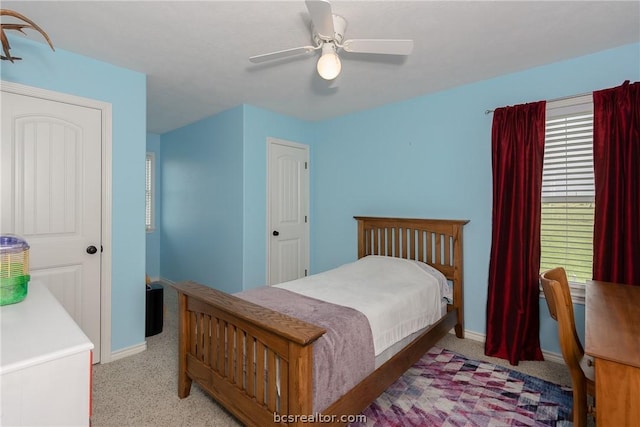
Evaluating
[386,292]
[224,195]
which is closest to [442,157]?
[386,292]

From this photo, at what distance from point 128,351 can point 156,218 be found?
2854 millimetres

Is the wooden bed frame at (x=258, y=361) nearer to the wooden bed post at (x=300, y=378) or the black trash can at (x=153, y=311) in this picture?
the wooden bed post at (x=300, y=378)

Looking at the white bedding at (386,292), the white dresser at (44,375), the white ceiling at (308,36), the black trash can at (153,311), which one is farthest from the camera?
the black trash can at (153,311)

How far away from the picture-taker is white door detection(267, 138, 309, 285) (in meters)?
3.81

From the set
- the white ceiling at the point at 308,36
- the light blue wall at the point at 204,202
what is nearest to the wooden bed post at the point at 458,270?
the white ceiling at the point at 308,36

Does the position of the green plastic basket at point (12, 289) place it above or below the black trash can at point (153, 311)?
above

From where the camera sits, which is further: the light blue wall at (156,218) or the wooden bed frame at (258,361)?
the light blue wall at (156,218)

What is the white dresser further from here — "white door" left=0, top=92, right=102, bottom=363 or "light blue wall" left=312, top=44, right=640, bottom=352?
"light blue wall" left=312, top=44, right=640, bottom=352

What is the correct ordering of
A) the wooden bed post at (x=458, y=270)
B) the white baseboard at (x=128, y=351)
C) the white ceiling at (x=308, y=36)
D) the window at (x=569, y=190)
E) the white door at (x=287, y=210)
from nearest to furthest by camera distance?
the white ceiling at (x=308, y=36)
the window at (x=569, y=190)
the white baseboard at (x=128, y=351)
the wooden bed post at (x=458, y=270)
the white door at (x=287, y=210)

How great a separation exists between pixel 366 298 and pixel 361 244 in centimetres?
158

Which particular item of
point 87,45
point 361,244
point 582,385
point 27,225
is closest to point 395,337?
point 582,385

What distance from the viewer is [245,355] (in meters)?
1.61

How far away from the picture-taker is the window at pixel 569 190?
2.38 meters

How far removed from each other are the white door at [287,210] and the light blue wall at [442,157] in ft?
1.09
